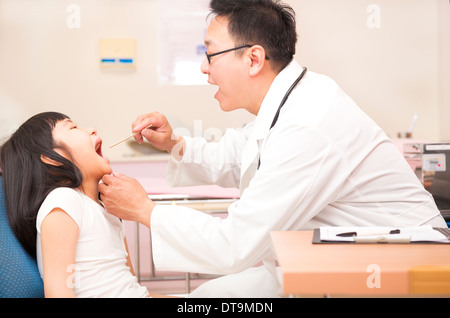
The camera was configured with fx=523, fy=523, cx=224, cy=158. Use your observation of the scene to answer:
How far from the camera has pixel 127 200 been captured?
1.25 m

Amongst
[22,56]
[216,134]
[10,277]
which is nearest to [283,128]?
[10,277]

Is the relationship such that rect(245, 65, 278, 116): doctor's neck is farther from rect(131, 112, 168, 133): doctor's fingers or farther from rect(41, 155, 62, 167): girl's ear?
rect(41, 155, 62, 167): girl's ear

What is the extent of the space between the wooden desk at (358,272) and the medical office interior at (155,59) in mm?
2386

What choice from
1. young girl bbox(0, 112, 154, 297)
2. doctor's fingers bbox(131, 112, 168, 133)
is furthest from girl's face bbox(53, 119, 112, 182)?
doctor's fingers bbox(131, 112, 168, 133)

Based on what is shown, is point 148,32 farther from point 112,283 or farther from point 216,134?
point 112,283

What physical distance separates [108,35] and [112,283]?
2.41 metres

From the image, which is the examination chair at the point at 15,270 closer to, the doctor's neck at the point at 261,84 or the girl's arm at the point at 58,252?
the girl's arm at the point at 58,252

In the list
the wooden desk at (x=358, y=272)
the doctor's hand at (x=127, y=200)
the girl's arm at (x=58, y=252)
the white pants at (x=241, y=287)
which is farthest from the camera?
the white pants at (x=241, y=287)

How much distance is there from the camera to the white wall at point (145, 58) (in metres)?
3.33

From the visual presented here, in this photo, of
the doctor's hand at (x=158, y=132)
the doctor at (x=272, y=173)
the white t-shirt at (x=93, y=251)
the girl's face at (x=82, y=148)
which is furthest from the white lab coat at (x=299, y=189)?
the doctor's hand at (x=158, y=132)

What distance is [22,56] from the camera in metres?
3.36

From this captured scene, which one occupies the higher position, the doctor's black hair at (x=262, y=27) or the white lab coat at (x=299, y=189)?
the doctor's black hair at (x=262, y=27)

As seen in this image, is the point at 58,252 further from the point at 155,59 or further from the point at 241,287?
the point at 155,59

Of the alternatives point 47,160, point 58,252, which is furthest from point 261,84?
point 58,252
